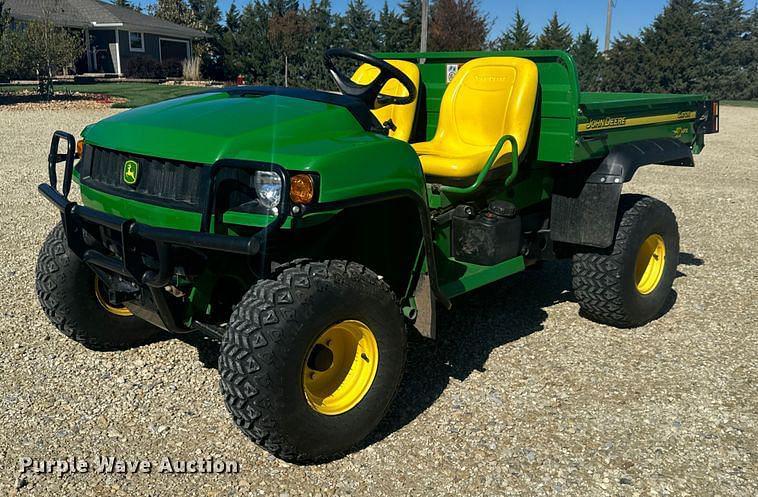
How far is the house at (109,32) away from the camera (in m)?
34.2

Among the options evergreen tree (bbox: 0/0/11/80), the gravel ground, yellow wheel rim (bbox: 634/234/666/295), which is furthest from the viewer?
evergreen tree (bbox: 0/0/11/80)

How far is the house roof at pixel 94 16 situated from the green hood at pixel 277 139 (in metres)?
33.3

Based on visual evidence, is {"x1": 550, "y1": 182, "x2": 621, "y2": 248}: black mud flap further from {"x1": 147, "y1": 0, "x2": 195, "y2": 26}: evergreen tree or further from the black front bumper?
{"x1": 147, "y1": 0, "x2": 195, "y2": 26}: evergreen tree

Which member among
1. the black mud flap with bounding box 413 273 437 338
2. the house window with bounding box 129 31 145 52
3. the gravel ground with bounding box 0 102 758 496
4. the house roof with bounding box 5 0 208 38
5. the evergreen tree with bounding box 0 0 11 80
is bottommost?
the gravel ground with bounding box 0 102 758 496

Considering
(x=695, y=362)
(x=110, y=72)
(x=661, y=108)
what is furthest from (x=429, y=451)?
(x=110, y=72)

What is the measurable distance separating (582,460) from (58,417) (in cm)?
237

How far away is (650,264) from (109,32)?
35.8 metres

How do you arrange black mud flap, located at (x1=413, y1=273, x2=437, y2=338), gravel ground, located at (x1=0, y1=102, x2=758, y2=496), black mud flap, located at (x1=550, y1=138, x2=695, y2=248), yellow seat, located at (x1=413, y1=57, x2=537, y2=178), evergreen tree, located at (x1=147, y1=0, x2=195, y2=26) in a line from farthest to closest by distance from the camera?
evergreen tree, located at (x1=147, y1=0, x2=195, y2=26) → black mud flap, located at (x1=550, y1=138, x2=695, y2=248) → yellow seat, located at (x1=413, y1=57, x2=537, y2=178) → black mud flap, located at (x1=413, y1=273, x2=437, y2=338) → gravel ground, located at (x1=0, y1=102, x2=758, y2=496)

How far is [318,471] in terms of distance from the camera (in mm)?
2924

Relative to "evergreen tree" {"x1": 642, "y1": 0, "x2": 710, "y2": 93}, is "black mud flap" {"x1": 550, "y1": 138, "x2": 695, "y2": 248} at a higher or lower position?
lower

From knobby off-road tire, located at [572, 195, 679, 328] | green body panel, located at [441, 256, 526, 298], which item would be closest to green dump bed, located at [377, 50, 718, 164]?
knobby off-road tire, located at [572, 195, 679, 328]

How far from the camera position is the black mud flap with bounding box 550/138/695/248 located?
4145 mm

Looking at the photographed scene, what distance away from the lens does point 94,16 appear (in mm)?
35438

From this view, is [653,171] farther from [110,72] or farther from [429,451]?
[110,72]
